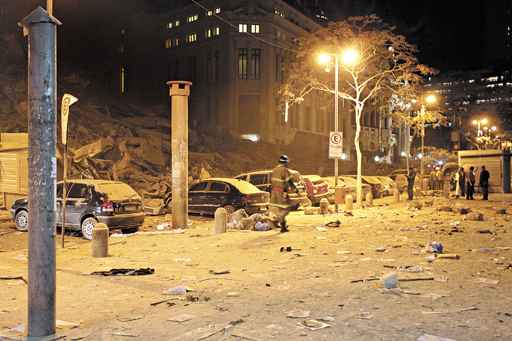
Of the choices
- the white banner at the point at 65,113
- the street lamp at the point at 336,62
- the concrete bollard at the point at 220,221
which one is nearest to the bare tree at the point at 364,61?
the street lamp at the point at 336,62

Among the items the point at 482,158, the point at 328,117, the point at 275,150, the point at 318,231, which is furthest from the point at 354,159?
the point at 318,231

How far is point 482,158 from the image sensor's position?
110 feet

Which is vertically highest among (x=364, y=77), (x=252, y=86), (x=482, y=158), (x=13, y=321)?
(x=252, y=86)

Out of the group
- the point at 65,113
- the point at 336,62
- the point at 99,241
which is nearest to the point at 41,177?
the point at 99,241

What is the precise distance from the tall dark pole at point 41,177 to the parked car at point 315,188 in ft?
62.5

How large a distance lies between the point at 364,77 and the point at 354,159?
44.0 meters

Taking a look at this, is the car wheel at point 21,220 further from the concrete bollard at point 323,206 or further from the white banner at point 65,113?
the concrete bollard at point 323,206

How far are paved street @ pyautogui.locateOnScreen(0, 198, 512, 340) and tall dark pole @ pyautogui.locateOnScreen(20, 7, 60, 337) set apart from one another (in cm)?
46

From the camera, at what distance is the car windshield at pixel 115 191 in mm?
14287

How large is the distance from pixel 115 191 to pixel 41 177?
9119mm

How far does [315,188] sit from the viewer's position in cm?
2458

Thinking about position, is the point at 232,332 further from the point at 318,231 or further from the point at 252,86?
the point at 252,86

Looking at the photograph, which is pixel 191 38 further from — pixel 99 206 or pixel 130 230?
pixel 99 206

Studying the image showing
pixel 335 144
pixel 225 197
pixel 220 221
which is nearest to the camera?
pixel 220 221
